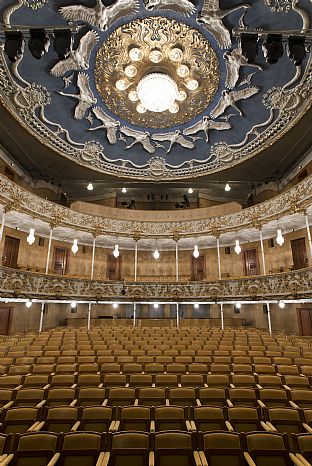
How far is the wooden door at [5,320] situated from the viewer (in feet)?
51.2

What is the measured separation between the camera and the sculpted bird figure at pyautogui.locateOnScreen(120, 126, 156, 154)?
57.7 ft

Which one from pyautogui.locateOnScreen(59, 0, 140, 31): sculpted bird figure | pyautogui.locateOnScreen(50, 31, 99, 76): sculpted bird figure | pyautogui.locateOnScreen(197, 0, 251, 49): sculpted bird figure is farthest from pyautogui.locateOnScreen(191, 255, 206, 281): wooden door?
pyautogui.locateOnScreen(59, 0, 140, 31): sculpted bird figure

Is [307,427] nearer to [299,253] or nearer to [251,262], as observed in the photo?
[299,253]

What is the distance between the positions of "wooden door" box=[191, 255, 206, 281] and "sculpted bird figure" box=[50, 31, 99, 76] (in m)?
15.7

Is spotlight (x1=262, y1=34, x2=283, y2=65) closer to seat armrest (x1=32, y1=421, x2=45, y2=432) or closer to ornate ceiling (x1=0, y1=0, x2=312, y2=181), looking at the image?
ornate ceiling (x1=0, y1=0, x2=312, y2=181)

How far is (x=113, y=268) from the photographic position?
2233 centimetres

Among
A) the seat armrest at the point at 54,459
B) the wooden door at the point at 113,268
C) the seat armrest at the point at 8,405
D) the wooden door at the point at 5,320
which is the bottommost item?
the seat armrest at the point at 54,459

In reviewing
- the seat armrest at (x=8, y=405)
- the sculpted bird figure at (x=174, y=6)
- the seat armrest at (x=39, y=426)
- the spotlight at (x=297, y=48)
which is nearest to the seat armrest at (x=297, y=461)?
the seat armrest at (x=39, y=426)

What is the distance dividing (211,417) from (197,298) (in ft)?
44.3

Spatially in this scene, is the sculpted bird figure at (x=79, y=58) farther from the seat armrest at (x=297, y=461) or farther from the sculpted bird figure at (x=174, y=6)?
the seat armrest at (x=297, y=461)

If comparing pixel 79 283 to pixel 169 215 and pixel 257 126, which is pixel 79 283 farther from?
pixel 257 126

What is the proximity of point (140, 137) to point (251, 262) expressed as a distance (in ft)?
40.7

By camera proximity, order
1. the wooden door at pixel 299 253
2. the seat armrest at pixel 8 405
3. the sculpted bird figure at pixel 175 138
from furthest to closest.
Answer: the sculpted bird figure at pixel 175 138
the wooden door at pixel 299 253
the seat armrest at pixel 8 405

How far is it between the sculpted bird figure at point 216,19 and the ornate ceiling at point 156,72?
1.6 inches
